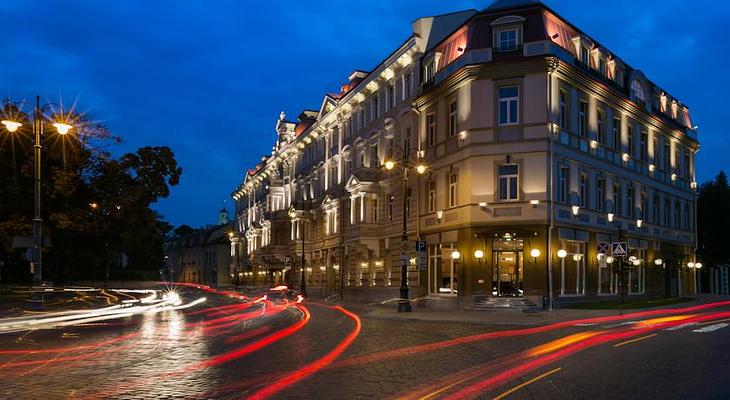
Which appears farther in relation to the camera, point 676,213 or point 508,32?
point 676,213

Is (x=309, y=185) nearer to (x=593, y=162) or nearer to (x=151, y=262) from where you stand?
(x=593, y=162)

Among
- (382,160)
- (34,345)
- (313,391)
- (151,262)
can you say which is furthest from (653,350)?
(151,262)

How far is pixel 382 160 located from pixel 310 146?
2119 cm

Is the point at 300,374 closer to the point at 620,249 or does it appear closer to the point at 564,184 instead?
the point at 620,249

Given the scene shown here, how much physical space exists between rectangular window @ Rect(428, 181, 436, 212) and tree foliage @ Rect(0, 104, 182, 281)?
14121 millimetres

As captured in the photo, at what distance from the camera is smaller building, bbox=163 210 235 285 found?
11219 cm

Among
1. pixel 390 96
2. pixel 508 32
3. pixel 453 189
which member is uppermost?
pixel 508 32

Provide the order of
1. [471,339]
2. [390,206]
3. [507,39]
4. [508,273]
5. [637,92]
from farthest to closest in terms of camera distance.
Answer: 1. [390,206]
2. [637,92]
3. [507,39]
4. [508,273]
5. [471,339]

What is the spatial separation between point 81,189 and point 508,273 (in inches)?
854

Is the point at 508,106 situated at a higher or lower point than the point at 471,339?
higher

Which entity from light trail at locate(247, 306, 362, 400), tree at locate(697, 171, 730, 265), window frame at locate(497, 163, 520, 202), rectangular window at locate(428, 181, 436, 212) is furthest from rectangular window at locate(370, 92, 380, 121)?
light trail at locate(247, 306, 362, 400)

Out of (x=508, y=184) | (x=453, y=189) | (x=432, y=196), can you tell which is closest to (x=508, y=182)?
(x=508, y=184)

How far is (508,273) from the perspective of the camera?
109 ft

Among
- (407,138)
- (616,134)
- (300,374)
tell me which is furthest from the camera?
(407,138)
